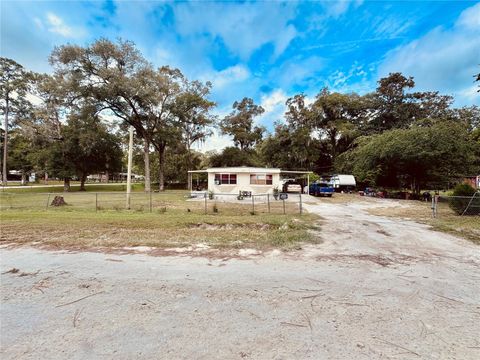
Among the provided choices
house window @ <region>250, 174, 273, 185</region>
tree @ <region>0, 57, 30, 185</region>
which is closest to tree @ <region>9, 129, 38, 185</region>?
tree @ <region>0, 57, 30, 185</region>

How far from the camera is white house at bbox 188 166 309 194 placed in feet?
70.4

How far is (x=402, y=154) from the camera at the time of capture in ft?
66.9

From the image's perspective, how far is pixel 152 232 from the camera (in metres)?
7.46

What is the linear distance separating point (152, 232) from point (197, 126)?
28.2 meters

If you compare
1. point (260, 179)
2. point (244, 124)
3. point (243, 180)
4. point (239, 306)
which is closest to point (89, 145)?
point (243, 180)

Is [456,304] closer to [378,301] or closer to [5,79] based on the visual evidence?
[378,301]

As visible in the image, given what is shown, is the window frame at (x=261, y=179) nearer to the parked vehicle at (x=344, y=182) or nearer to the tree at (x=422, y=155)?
the tree at (x=422, y=155)

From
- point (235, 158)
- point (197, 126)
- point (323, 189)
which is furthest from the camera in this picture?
point (235, 158)

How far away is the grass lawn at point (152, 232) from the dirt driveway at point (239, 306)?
103 centimetres

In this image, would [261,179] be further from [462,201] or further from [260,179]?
[462,201]

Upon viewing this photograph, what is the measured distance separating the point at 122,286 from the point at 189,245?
2449 millimetres

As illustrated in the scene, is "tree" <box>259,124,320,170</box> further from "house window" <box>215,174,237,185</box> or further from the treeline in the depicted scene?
"house window" <box>215,174,237,185</box>

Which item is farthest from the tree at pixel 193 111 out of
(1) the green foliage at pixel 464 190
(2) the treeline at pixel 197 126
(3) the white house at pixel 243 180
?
(1) the green foliage at pixel 464 190

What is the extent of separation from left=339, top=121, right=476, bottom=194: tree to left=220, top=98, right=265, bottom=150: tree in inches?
773
